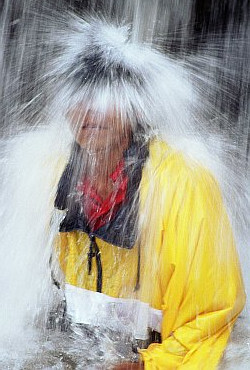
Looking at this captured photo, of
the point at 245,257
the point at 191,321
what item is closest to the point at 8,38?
the point at 245,257

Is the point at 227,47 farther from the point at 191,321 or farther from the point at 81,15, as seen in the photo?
the point at 191,321

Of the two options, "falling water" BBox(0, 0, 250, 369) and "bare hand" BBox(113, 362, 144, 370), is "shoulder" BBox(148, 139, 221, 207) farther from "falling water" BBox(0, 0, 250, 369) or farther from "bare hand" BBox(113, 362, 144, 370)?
"bare hand" BBox(113, 362, 144, 370)

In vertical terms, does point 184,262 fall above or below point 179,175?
below

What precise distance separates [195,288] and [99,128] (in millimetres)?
657

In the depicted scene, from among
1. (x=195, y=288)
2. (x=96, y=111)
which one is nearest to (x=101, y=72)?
(x=96, y=111)

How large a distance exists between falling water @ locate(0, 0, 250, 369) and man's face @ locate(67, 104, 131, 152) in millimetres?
399

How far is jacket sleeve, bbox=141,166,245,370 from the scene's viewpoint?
2.14m

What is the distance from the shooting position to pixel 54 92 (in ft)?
10.4

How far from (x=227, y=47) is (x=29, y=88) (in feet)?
3.66

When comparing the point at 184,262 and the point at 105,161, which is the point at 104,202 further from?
the point at 184,262

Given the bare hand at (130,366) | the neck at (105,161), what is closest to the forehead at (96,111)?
the neck at (105,161)

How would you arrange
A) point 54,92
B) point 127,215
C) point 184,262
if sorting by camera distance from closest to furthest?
point 184,262 < point 127,215 < point 54,92

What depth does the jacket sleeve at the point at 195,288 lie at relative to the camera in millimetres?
2139

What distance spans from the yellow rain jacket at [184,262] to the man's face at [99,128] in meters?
0.14
